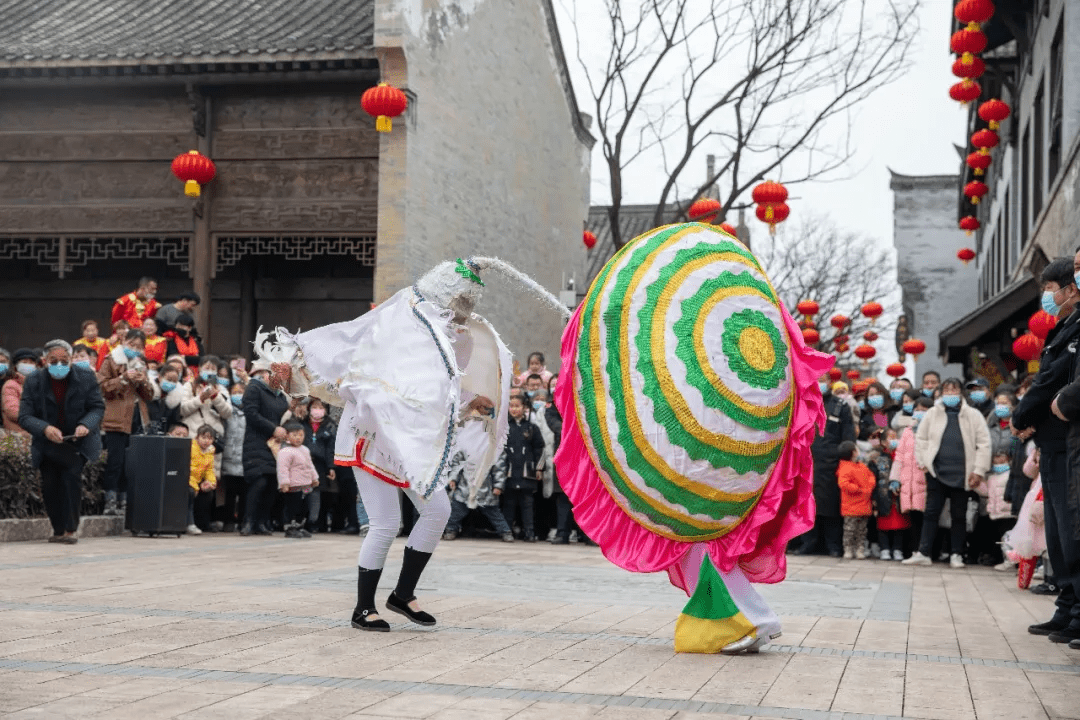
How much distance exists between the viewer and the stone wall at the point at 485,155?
2002cm

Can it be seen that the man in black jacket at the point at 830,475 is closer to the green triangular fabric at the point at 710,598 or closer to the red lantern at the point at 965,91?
the red lantern at the point at 965,91

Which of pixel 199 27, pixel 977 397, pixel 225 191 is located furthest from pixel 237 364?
pixel 977 397

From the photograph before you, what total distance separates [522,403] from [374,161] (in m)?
6.43

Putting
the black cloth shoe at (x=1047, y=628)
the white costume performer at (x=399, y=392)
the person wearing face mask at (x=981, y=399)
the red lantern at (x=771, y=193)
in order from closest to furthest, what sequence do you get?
the white costume performer at (x=399, y=392) → the black cloth shoe at (x=1047, y=628) → the person wearing face mask at (x=981, y=399) → the red lantern at (x=771, y=193)

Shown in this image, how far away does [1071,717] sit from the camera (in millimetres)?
4996

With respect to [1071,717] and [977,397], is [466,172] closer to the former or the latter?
[977,397]

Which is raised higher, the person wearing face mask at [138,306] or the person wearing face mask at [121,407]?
the person wearing face mask at [138,306]

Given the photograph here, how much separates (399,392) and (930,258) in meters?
44.6

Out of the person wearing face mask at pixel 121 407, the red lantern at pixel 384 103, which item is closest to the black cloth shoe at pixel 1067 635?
the person wearing face mask at pixel 121 407

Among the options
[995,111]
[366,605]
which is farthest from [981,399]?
[366,605]

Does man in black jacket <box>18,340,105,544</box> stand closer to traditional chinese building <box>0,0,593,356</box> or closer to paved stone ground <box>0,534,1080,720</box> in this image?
paved stone ground <box>0,534,1080,720</box>

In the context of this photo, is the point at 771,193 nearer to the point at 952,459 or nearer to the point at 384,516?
the point at 952,459

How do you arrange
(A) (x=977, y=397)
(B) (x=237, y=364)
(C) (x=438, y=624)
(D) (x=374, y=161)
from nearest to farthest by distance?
(C) (x=438, y=624)
(A) (x=977, y=397)
(B) (x=237, y=364)
(D) (x=374, y=161)

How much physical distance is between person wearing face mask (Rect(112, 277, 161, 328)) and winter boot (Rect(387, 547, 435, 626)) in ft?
34.4
